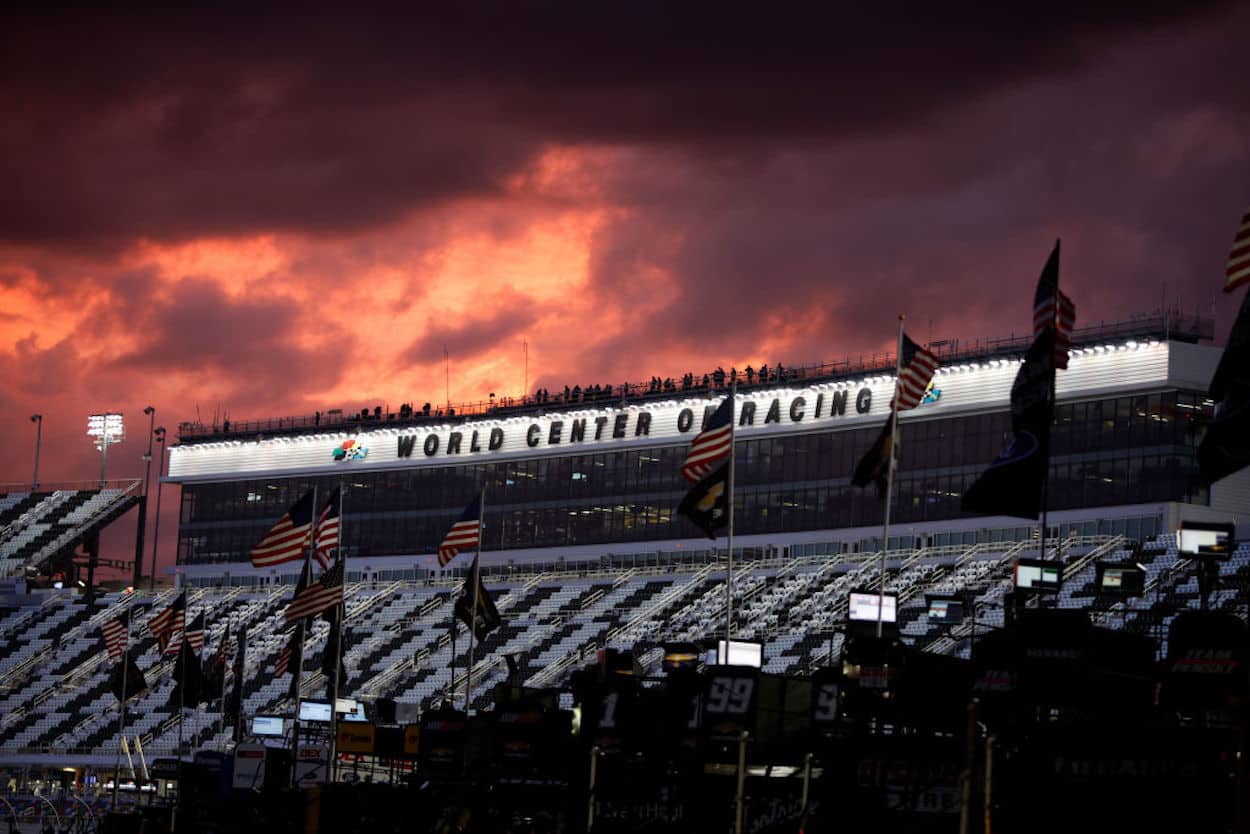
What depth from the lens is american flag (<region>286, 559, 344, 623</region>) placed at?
51.0 metres

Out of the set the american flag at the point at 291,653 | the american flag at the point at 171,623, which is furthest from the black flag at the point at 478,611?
the american flag at the point at 171,623

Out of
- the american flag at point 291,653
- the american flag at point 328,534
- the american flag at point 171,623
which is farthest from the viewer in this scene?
the american flag at point 171,623

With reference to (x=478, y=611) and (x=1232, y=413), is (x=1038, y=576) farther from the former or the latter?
(x=478, y=611)

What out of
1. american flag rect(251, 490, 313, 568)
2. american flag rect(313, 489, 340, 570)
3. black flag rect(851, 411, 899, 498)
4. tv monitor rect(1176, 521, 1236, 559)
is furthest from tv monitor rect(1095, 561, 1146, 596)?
american flag rect(313, 489, 340, 570)

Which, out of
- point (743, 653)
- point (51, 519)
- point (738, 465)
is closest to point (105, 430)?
point (51, 519)

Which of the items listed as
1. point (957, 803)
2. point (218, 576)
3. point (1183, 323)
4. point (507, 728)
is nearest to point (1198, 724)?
point (957, 803)

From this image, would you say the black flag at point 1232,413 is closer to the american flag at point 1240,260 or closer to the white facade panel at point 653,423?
the american flag at point 1240,260

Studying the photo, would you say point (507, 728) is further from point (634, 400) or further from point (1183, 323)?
point (634, 400)

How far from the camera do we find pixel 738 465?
87938mm

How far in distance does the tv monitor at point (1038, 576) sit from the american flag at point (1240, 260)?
24.9ft

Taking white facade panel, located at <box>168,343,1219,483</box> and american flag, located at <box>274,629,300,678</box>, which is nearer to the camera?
american flag, located at <box>274,629,300,678</box>

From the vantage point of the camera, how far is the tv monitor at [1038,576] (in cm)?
3141

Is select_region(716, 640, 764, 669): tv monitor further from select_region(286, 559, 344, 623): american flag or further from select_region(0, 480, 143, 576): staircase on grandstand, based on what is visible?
select_region(0, 480, 143, 576): staircase on grandstand

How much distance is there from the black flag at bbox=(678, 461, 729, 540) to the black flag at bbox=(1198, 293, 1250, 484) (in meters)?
18.2
